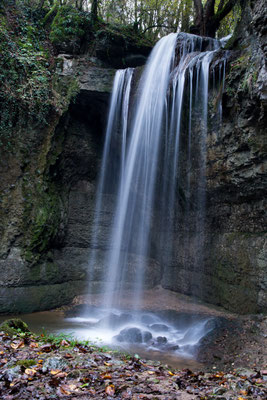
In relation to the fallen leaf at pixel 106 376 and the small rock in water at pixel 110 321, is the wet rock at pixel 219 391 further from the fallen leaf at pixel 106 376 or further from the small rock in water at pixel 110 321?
the small rock in water at pixel 110 321

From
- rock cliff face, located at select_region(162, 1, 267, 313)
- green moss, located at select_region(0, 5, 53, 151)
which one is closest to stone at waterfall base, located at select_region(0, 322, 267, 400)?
rock cliff face, located at select_region(162, 1, 267, 313)

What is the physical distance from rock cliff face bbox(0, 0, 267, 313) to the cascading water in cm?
35

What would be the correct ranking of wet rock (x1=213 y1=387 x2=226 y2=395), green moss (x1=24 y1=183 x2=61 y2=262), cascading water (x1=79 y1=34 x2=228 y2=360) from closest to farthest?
wet rock (x1=213 y1=387 x2=226 y2=395) < green moss (x1=24 y1=183 x2=61 y2=262) < cascading water (x1=79 y1=34 x2=228 y2=360)

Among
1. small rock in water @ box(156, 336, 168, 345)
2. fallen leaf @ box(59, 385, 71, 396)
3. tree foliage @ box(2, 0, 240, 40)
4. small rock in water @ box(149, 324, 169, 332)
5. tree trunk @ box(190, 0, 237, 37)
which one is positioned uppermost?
tree foliage @ box(2, 0, 240, 40)

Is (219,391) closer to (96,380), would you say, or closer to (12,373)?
(96,380)

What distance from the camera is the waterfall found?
840 centimetres

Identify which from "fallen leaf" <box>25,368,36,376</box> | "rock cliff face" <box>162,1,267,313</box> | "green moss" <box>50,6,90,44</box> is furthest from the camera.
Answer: "green moss" <box>50,6,90,44</box>

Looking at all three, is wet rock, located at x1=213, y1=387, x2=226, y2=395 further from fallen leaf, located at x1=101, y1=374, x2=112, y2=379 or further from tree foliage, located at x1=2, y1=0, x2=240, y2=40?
tree foliage, located at x1=2, y1=0, x2=240, y2=40

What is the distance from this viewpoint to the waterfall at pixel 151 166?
331 inches

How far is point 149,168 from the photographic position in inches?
377

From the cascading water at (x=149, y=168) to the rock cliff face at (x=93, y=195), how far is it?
1.16 ft

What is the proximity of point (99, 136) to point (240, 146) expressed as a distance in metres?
5.51

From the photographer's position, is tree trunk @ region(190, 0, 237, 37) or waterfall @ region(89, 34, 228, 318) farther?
tree trunk @ region(190, 0, 237, 37)

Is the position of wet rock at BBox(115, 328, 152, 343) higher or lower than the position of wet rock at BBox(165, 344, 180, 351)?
higher
